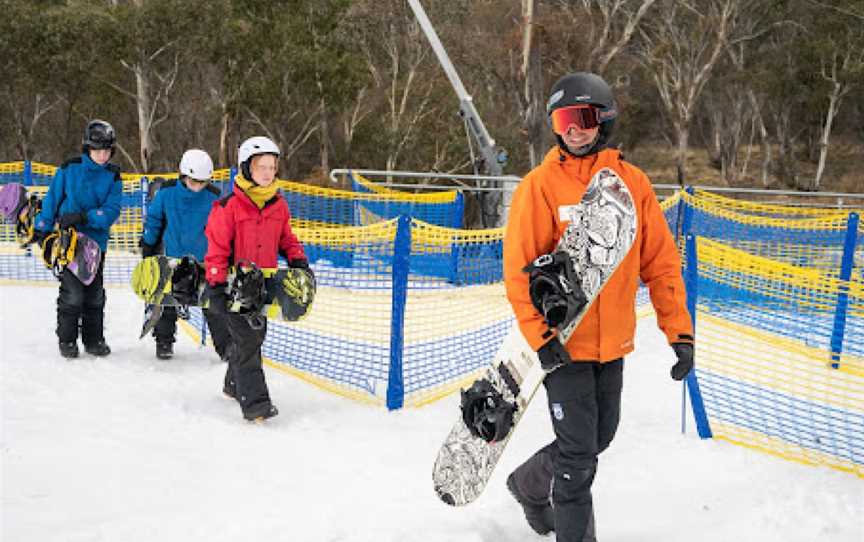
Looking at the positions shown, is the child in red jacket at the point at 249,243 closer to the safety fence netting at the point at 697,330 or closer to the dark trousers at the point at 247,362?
the dark trousers at the point at 247,362

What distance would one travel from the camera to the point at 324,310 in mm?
7129

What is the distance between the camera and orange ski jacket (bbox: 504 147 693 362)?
3143 millimetres

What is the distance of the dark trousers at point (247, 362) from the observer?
5.05m

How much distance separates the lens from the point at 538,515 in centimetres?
360

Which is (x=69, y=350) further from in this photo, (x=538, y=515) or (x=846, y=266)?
(x=846, y=266)

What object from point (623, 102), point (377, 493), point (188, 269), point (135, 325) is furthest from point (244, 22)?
point (377, 493)

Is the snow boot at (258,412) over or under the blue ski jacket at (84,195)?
under

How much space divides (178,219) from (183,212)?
6 centimetres

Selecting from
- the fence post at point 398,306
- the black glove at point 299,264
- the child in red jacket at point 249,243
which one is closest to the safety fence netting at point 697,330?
the fence post at point 398,306

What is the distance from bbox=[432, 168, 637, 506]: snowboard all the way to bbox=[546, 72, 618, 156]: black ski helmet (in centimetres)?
15

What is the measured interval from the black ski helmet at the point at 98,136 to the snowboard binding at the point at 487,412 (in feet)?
13.0

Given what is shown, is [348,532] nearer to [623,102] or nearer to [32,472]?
[32,472]

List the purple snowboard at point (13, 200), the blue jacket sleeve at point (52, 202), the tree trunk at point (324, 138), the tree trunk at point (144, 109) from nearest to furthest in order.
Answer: the blue jacket sleeve at point (52, 202)
the purple snowboard at point (13, 200)
the tree trunk at point (144, 109)
the tree trunk at point (324, 138)

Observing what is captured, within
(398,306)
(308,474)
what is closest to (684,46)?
(398,306)
